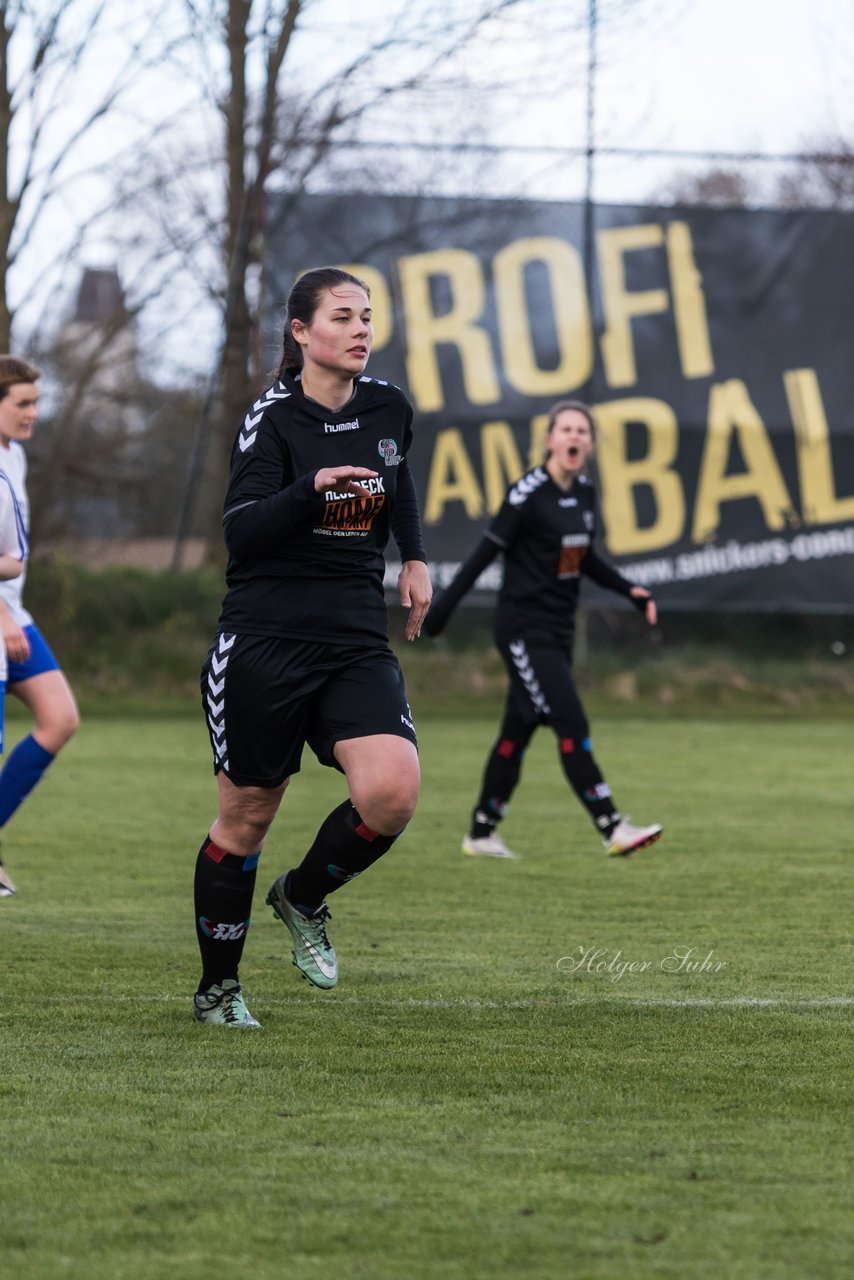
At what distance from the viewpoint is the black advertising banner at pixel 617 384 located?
1617cm

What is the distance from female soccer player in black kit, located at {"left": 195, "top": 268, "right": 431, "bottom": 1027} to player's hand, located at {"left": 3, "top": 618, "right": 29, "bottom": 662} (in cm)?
188

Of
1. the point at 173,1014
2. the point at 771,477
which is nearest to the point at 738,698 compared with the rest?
the point at 771,477

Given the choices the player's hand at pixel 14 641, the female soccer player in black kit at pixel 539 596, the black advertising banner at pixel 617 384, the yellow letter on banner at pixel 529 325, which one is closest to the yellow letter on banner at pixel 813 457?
the black advertising banner at pixel 617 384

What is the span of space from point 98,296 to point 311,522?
57.5 feet

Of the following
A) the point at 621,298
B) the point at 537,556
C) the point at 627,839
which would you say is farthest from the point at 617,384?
the point at 627,839

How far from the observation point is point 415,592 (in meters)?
4.72

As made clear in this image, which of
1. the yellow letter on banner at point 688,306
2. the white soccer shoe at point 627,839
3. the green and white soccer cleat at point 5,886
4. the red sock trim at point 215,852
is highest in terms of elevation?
the yellow letter on banner at point 688,306

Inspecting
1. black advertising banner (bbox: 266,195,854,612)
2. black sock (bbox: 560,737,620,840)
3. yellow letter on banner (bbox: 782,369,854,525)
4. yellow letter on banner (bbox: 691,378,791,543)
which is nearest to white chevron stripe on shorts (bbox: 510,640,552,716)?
black sock (bbox: 560,737,620,840)

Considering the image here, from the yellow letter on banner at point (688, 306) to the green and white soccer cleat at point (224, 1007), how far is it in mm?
12504

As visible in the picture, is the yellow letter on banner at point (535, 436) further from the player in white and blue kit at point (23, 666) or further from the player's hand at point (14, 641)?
the player's hand at point (14, 641)

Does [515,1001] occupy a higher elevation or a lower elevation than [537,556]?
lower

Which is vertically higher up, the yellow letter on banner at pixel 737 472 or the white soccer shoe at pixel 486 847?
the yellow letter on banner at pixel 737 472

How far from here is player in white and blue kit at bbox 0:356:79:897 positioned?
6660 mm

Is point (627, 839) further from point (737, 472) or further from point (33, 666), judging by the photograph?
point (737, 472)
